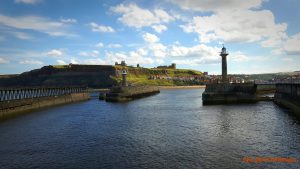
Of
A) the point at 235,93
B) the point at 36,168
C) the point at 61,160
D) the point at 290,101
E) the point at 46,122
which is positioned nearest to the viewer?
the point at 36,168

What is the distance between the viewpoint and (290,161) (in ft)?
79.8

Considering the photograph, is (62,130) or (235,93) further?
(235,93)

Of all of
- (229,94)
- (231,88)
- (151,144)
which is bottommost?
(151,144)

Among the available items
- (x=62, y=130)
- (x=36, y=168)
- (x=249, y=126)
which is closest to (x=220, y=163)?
(x=36, y=168)

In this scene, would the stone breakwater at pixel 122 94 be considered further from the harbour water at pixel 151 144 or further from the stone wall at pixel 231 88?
the harbour water at pixel 151 144

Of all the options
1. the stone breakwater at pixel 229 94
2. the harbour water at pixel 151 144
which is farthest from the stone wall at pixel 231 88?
the harbour water at pixel 151 144

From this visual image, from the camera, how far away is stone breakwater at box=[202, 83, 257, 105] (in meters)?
79.7

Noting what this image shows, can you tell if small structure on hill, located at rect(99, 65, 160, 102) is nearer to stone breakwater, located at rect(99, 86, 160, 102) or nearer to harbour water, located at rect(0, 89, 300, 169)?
stone breakwater, located at rect(99, 86, 160, 102)

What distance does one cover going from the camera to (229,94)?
80.6 metres

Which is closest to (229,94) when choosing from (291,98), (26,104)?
(291,98)

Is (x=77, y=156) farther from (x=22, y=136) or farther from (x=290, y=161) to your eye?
(x=290, y=161)

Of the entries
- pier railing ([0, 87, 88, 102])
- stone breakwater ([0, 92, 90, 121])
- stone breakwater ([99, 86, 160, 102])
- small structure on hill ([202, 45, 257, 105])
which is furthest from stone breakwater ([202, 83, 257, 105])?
pier railing ([0, 87, 88, 102])

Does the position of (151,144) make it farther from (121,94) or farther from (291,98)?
(121,94)

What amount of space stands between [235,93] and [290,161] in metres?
58.6
